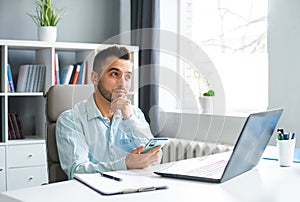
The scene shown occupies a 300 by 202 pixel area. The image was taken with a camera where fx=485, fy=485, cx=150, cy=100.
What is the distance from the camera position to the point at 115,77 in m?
1.49

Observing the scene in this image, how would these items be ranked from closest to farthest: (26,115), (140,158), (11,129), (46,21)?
(140,158) → (11,129) → (46,21) → (26,115)

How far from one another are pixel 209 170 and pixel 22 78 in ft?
7.09

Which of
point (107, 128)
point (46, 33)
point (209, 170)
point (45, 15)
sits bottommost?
point (209, 170)

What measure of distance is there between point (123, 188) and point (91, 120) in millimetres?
552

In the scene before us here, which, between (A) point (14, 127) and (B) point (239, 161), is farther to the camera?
(A) point (14, 127)

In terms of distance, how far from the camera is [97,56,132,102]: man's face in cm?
149

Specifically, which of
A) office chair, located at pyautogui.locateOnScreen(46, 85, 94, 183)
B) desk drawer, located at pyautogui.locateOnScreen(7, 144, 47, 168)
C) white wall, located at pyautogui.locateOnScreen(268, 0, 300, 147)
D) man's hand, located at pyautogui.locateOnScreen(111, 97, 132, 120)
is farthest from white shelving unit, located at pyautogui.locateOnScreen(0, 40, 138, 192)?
man's hand, located at pyautogui.locateOnScreen(111, 97, 132, 120)

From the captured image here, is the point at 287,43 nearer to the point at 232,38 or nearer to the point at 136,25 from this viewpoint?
the point at 232,38

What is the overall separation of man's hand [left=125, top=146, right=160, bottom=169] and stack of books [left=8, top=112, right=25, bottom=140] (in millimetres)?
1934

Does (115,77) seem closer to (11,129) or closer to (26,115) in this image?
(11,129)

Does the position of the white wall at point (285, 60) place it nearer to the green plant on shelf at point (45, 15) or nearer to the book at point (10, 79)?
the green plant on shelf at point (45, 15)

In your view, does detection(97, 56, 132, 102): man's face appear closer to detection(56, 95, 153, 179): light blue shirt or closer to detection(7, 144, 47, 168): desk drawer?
detection(56, 95, 153, 179): light blue shirt

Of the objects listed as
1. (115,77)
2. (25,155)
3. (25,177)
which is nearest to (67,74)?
(25,155)

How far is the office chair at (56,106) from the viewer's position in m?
2.08
